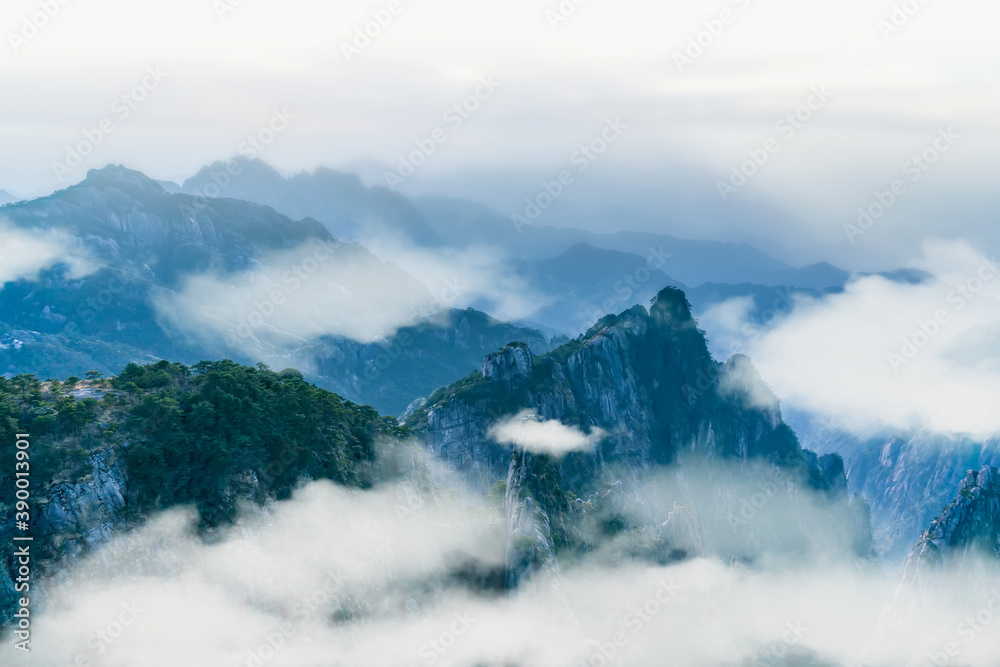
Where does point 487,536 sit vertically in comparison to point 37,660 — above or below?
above

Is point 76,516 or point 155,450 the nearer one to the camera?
point 76,516

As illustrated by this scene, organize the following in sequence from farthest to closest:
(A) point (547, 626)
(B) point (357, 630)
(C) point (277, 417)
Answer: (A) point (547, 626)
(C) point (277, 417)
(B) point (357, 630)

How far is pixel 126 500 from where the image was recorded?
102062 mm

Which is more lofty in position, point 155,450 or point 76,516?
point 155,450

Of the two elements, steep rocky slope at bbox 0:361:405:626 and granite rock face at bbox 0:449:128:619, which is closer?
granite rock face at bbox 0:449:128:619

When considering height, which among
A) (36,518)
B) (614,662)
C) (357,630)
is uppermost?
(36,518)

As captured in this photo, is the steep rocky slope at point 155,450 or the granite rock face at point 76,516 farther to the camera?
the steep rocky slope at point 155,450

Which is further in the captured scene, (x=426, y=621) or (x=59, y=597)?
(x=426, y=621)

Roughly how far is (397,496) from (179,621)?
44.9 meters

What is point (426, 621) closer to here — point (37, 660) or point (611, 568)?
point (37, 660)

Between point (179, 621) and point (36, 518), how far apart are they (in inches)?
824

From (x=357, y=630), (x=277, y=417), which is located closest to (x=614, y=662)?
(x=357, y=630)

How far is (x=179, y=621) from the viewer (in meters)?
98.3

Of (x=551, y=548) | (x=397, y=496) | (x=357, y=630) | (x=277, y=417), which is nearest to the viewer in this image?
(x=357, y=630)
